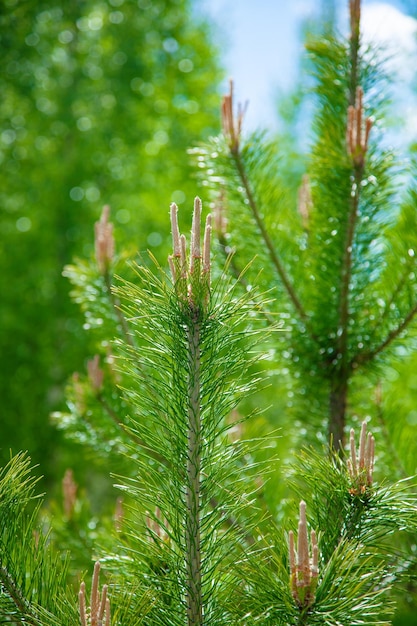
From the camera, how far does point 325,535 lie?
67 cm

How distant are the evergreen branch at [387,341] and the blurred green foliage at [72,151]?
2.28 m

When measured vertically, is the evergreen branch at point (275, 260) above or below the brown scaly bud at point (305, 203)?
below

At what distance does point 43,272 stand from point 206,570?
Answer: 297 centimetres

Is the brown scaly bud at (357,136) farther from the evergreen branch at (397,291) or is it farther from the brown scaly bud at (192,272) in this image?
the brown scaly bud at (192,272)

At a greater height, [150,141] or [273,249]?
[150,141]

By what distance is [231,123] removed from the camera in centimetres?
100

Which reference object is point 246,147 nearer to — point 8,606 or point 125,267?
point 125,267

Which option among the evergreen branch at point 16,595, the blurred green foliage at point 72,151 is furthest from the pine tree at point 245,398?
the blurred green foliage at point 72,151

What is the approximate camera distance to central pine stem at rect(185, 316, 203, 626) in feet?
2.10

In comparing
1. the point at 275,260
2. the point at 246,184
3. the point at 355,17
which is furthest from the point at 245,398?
the point at 355,17

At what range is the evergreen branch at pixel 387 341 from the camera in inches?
39.3

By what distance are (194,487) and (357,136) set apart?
1.73ft

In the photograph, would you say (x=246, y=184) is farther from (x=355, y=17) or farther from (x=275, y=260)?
(x=355, y=17)

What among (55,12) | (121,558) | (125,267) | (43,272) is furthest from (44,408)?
(121,558)
